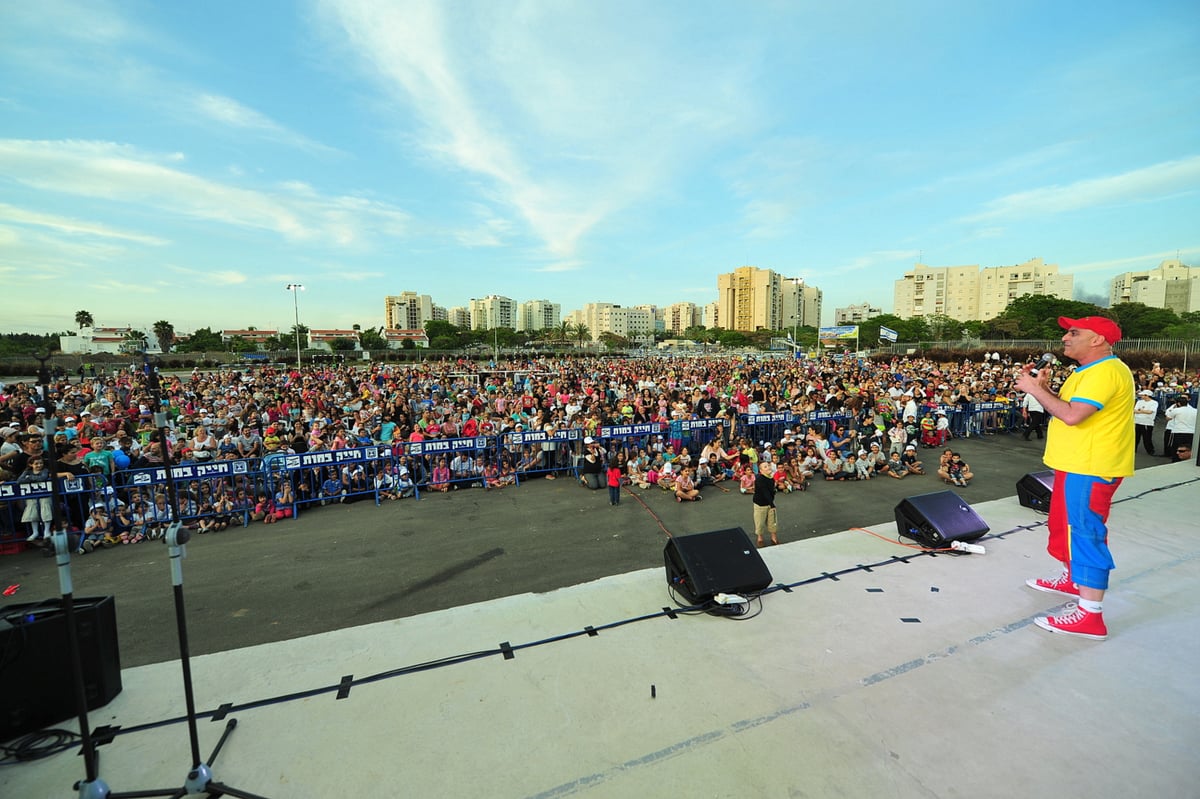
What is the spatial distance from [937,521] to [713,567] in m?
2.69

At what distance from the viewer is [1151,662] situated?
3.28 metres

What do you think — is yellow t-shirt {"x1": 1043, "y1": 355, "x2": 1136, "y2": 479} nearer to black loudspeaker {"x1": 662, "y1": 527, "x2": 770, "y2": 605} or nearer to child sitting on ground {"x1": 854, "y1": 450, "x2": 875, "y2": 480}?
black loudspeaker {"x1": 662, "y1": 527, "x2": 770, "y2": 605}

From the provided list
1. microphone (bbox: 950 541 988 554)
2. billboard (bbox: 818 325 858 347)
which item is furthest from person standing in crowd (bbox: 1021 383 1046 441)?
billboard (bbox: 818 325 858 347)

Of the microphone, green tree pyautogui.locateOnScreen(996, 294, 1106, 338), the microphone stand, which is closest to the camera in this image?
the microphone stand

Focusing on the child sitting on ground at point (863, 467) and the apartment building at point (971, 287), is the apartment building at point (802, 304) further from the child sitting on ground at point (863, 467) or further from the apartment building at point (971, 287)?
the child sitting on ground at point (863, 467)

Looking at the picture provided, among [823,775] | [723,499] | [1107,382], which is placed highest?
[1107,382]

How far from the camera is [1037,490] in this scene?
6.35m

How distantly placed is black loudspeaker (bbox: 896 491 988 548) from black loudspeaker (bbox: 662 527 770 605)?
6.83 feet

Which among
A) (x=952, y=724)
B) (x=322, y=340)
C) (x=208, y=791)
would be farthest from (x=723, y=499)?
(x=322, y=340)

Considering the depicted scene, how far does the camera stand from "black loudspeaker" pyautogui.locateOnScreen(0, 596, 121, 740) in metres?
2.94

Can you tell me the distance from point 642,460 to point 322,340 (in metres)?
143

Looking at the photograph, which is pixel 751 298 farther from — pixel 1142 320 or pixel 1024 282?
pixel 1142 320

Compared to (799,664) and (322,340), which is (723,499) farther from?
(322,340)

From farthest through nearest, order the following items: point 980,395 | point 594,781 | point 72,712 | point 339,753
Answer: point 980,395 → point 72,712 → point 339,753 → point 594,781
